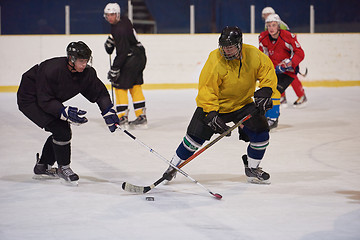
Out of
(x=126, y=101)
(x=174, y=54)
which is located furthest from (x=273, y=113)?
(x=174, y=54)

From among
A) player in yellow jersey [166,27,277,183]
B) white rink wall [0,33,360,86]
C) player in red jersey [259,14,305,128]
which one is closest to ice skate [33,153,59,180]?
player in yellow jersey [166,27,277,183]

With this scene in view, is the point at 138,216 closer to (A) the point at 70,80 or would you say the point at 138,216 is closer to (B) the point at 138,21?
(A) the point at 70,80

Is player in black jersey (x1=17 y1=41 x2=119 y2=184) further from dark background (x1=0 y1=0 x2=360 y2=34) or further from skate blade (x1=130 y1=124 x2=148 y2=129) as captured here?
dark background (x1=0 y1=0 x2=360 y2=34)

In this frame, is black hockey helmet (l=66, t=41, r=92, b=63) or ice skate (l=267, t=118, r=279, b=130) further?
ice skate (l=267, t=118, r=279, b=130)

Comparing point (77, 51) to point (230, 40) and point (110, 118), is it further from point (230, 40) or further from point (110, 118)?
point (230, 40)

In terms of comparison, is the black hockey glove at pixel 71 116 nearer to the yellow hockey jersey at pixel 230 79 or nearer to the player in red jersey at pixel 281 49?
the yellow hockey jersey at pixel 230 79

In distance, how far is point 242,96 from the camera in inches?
140

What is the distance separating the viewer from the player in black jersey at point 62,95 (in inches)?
140

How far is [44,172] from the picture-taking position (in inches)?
152

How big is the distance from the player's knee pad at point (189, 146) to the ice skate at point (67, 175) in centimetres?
61

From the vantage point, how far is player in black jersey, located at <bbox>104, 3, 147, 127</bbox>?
6.01 metres

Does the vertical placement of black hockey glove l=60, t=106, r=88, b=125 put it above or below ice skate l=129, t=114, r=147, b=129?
above

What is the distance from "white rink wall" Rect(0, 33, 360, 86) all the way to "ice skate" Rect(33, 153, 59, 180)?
575 centimetres

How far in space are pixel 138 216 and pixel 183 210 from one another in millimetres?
236
